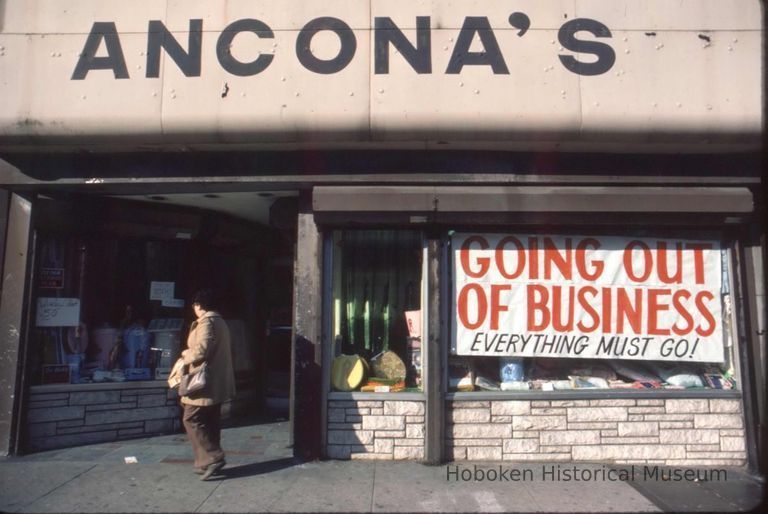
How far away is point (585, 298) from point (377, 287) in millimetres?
2219

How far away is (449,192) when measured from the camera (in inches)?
219

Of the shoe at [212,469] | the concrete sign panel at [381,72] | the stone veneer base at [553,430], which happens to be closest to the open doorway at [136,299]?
the concrete sign panel at [381,72]

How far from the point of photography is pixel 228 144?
555 cm

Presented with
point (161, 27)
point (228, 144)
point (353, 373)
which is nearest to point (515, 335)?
point (353, 373)

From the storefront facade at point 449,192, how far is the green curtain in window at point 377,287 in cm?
2

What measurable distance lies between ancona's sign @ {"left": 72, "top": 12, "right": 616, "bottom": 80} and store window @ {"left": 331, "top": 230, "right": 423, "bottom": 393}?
180 cm

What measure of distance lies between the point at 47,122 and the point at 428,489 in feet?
16.3

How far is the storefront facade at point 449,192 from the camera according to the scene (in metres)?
5.37

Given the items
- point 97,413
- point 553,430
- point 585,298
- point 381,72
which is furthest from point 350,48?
point 97,413

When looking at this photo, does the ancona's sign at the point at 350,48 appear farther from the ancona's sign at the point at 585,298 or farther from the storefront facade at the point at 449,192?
the ancona's sign at the point at 585,298

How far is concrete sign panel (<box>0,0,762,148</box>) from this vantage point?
5.32 metres

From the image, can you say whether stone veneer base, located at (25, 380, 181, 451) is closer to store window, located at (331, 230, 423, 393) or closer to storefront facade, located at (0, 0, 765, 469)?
storefront facade, located at (0, 0, 765, 469)

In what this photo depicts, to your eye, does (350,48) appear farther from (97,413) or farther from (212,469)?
(97,413)

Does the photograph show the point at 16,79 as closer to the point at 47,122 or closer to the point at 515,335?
the point at 47,122
